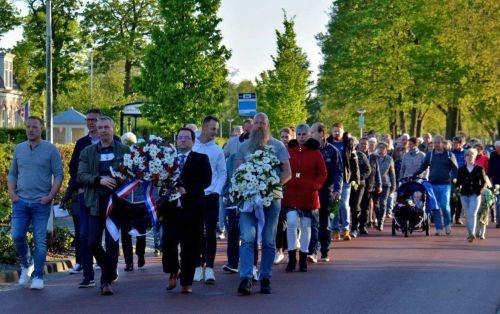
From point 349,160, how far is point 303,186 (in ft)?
18.4

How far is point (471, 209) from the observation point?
20594 mm

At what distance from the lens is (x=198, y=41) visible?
44094 millimetres

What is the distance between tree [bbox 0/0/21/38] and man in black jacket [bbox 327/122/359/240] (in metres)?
50.0

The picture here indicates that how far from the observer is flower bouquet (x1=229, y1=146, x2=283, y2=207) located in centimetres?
1222

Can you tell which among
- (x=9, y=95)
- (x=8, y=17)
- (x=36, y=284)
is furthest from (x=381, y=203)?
(x=9, y=95)

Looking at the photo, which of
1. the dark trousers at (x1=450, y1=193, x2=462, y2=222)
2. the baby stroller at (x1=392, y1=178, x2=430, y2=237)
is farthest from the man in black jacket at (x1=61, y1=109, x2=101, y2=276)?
the dark trousers at (x1=450, y1=193, x2=462, y2=222)

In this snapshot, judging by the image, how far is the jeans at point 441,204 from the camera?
21.8 metres

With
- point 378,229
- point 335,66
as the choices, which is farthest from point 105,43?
point 378,229

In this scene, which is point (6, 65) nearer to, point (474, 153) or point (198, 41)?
point (198, 41)

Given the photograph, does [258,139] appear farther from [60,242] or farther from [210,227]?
[60,242]

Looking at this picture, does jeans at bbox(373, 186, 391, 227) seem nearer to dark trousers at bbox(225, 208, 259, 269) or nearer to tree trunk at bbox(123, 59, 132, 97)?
dark trousers at bbox(225, 208, 259, 269)

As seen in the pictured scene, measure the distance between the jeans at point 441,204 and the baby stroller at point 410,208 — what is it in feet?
0.97

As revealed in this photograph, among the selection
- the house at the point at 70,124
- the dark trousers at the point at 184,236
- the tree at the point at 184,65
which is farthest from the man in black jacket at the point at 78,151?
the house at the point at 70,124

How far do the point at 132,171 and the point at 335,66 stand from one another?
4833 centimetres
